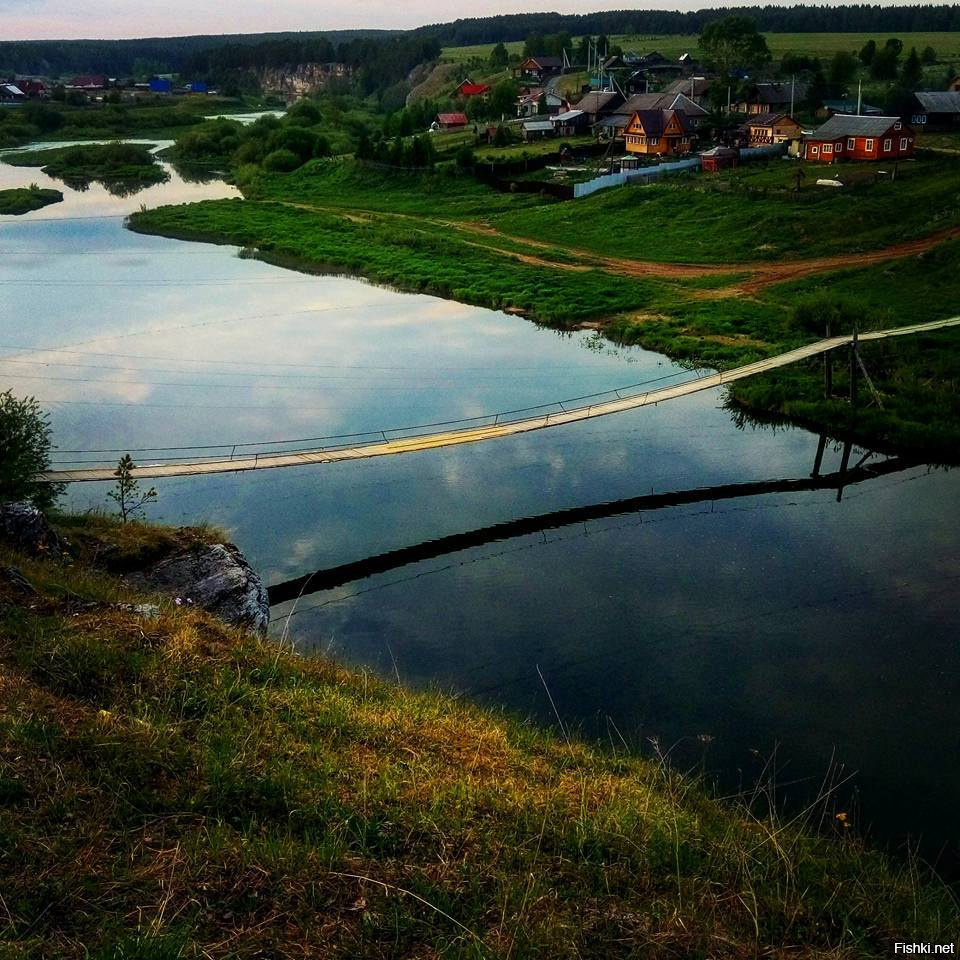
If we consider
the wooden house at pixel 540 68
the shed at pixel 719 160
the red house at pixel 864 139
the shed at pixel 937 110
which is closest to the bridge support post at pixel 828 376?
the red house at pixel 864 139

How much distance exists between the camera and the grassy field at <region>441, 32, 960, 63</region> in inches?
4503

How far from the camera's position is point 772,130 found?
58.5 metres

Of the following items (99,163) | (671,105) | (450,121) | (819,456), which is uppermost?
(671,105)

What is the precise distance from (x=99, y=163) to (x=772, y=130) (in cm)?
5013

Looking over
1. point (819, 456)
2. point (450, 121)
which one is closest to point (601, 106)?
point (450, 121)

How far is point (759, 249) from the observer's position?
39.4 meters

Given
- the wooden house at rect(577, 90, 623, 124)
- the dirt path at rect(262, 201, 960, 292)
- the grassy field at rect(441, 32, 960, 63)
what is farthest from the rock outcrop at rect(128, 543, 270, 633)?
the grassy field at rect(441, 32, 960, 63)

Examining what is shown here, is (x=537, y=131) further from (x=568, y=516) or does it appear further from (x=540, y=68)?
(x=568, y=516)

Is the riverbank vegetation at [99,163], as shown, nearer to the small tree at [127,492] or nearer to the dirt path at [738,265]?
the dirt path at [738,265]

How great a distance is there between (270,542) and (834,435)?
14.0 meters

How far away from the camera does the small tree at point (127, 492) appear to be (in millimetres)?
17172

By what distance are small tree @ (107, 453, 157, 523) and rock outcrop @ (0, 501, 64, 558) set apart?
84.8 inches

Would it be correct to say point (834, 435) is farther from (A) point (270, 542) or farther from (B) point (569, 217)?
(B) point (569, 217)

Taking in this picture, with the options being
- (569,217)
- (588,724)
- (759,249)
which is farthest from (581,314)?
(588,724)
